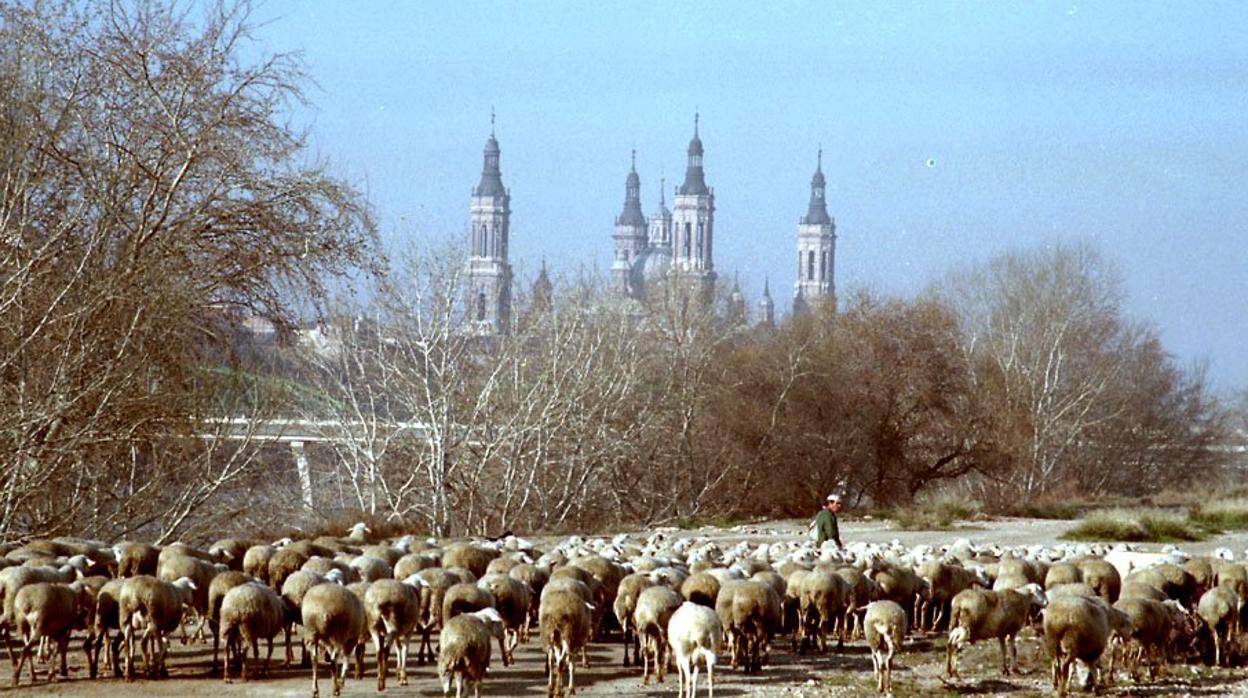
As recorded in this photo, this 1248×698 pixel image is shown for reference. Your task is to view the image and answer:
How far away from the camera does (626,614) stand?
1477 cm

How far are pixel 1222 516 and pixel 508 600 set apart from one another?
2260 centimetres

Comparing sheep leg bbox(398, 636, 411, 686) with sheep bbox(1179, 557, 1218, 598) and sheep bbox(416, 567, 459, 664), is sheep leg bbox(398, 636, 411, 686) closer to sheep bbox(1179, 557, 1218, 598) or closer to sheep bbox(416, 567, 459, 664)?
sheep bbox(416, 567, 459, 664)

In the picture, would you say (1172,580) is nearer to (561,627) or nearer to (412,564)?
(561,627)

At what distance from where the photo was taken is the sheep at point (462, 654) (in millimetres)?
12125

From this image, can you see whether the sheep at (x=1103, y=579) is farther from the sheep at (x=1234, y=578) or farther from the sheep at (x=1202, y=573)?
the sheep at (x=1234, y=578)

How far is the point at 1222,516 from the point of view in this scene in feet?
110

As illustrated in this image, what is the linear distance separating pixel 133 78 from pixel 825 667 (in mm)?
12348

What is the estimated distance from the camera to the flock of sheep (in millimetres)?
13078

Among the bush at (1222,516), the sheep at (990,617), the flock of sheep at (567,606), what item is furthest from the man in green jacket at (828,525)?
the bush at (1222,516)

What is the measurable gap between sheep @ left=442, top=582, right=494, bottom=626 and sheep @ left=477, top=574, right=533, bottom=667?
0.39 meters

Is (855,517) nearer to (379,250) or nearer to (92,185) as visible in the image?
(379,250)

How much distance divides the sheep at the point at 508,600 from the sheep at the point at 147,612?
2434 millimetres

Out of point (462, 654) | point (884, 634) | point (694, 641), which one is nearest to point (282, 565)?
point (462, 654)

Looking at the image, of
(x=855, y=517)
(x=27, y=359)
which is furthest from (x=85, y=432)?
(x=855, y=517)
